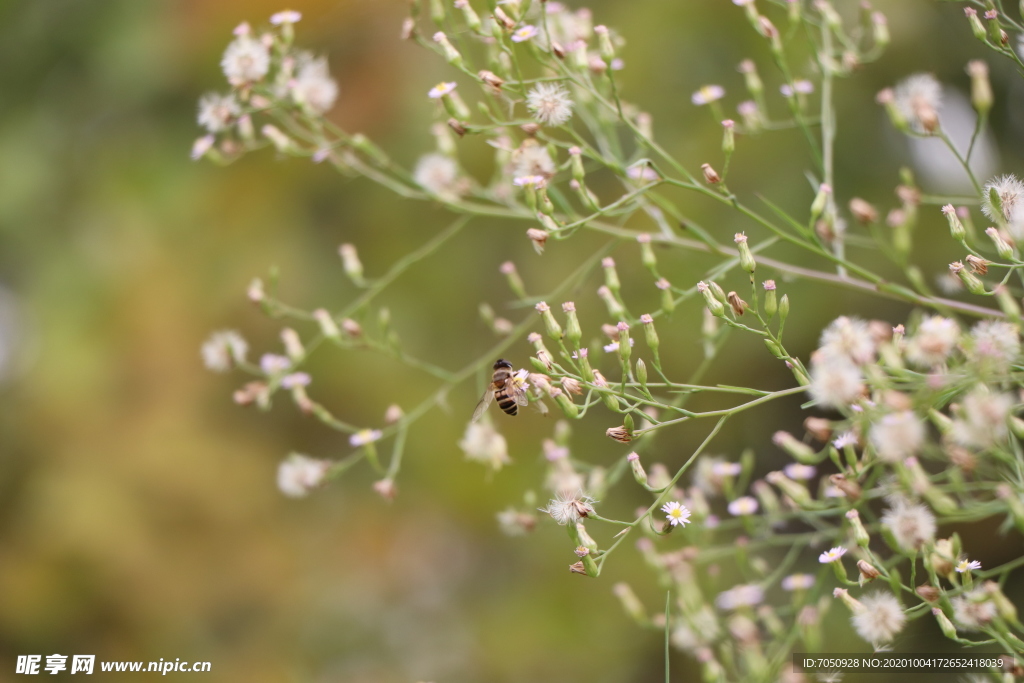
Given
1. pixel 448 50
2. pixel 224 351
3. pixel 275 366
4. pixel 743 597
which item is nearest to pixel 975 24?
pixel 448 50

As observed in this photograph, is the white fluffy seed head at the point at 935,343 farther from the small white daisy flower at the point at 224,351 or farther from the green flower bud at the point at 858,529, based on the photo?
the small white daisy flower at the point at 224,351

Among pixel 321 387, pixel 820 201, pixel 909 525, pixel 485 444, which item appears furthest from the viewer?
pixel 321 387

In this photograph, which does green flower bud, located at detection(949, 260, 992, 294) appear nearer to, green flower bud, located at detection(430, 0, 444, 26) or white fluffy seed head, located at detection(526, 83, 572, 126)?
white fluffy seed head, located at detection(526, 83, 572, 126)

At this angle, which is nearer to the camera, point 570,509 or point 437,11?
point 570,509

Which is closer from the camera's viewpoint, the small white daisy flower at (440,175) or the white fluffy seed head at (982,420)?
the white fluffy seed head at (982,420)

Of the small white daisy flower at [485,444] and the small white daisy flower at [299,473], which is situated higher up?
the small white daisy flower at [485,444]

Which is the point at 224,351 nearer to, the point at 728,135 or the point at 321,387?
the point at 728,135

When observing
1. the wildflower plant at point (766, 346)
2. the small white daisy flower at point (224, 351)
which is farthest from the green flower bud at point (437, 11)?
the small white daisy flower at point (224, 351)
